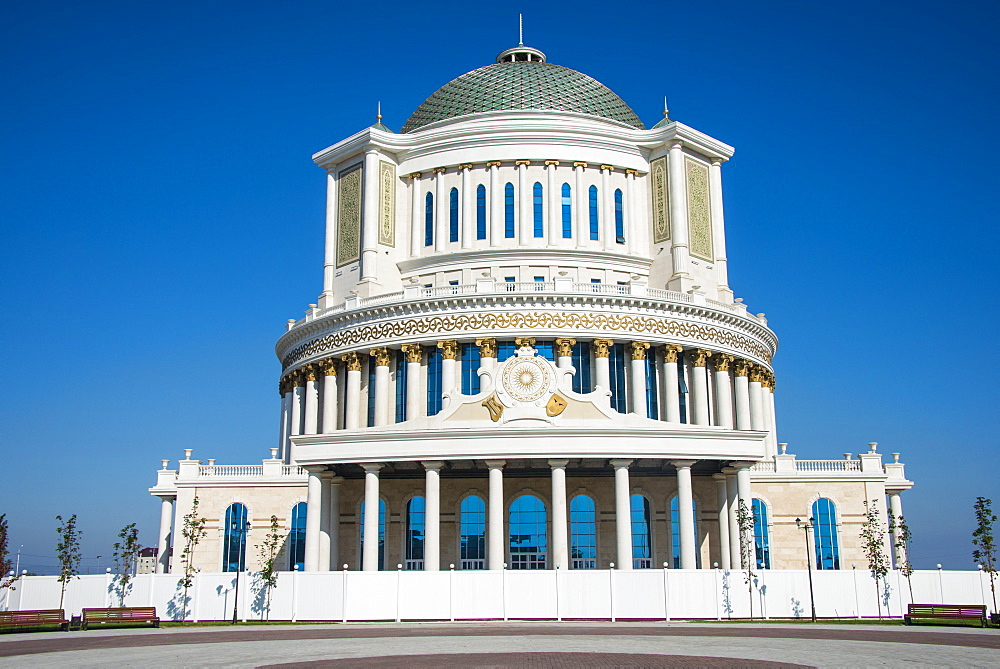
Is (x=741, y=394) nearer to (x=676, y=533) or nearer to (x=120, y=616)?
(x=676, y=533)

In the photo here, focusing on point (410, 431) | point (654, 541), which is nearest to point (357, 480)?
point (410, 431)

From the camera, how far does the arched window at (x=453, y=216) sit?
70812 millimetres

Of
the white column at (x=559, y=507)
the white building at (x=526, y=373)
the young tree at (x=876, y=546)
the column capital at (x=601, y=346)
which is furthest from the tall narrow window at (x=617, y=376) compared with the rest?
the white column at (x=559, y=507)

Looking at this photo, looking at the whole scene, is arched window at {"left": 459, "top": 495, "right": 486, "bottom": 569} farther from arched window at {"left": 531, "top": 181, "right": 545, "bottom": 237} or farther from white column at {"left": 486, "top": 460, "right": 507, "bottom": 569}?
arched window at {"left": 531, "top": 181, "right": 545, "bottom": 237}

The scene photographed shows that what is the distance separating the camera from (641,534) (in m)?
59.8

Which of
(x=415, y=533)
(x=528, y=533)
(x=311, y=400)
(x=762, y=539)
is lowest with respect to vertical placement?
(x=762, y=539)

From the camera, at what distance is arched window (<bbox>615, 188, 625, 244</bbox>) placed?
70.7 m

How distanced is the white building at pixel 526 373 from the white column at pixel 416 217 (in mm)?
165

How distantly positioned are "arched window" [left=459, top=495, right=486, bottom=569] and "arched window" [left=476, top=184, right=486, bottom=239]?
19.6 metres

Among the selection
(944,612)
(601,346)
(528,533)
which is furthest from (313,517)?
(944,612)

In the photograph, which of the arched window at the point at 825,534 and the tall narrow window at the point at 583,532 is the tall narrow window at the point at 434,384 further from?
the arched window at the point at 825,534

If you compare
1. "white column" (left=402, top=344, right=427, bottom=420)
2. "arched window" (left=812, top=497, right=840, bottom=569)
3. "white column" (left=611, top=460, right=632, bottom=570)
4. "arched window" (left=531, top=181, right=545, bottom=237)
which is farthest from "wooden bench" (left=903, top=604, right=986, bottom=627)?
"arched window" (left=531, top=181, right=545, bottom=237)

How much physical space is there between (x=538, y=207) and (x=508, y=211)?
209cm

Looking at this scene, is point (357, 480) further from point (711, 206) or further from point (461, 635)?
point (711, 206)
